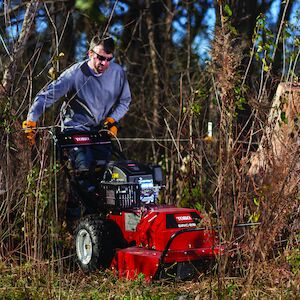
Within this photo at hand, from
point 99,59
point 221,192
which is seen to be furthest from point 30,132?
point 221,192

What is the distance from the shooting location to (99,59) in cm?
720

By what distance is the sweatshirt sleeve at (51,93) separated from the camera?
634 cm

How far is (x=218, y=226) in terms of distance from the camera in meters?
4.59

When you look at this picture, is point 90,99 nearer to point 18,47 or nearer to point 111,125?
point 111,125

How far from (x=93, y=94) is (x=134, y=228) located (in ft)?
6.69

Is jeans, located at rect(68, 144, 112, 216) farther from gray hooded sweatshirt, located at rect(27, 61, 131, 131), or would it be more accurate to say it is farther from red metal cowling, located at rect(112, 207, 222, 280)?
red metal cowling, located at rect(112, 207, 222, 280)

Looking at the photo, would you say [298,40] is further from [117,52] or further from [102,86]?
[117,52]

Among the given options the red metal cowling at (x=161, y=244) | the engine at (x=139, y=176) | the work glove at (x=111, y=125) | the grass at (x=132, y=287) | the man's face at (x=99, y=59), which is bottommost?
the grass at (x=132, y=287)

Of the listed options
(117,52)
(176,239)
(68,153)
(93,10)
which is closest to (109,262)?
(176,239)

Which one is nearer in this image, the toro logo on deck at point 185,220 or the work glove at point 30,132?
the toro logo on deck at point 185,220

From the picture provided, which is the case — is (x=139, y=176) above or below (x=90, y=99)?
below

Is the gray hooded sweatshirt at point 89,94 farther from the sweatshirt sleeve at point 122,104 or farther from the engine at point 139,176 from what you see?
the engine at point 139,176

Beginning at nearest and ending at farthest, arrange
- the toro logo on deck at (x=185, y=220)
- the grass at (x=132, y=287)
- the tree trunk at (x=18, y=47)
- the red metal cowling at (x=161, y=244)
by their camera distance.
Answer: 1. the grass at (x=132, y=287)
2. the red metal cowling at (x=161, y=244)
3. the toro logo on deck at (x=185, y=220)
4. the tree trunk at (x=18, y=47)

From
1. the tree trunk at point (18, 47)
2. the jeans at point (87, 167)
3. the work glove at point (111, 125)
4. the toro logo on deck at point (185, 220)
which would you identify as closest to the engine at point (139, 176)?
the jeans at point (87, 167)
